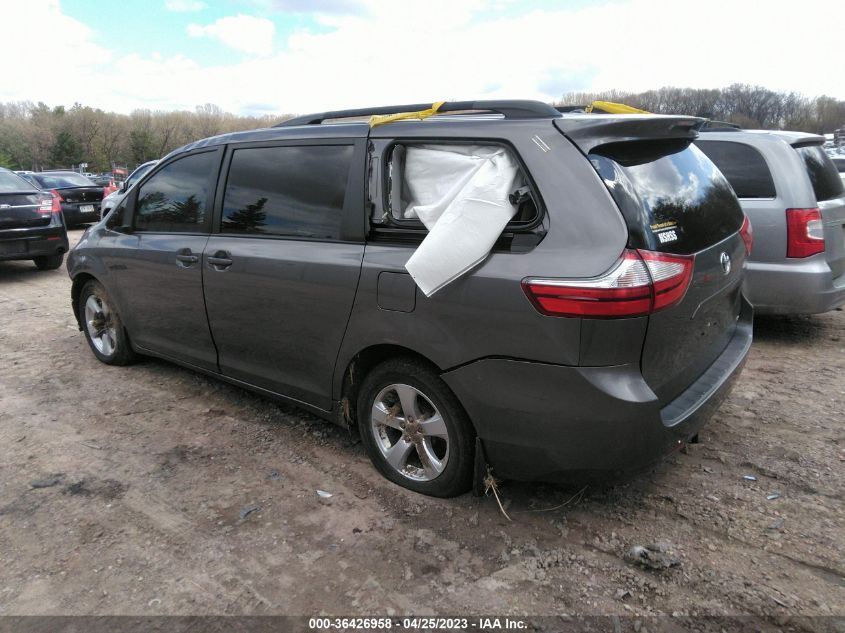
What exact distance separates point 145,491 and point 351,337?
4.35ft

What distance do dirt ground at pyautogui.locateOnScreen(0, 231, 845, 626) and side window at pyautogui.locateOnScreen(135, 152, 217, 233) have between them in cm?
125

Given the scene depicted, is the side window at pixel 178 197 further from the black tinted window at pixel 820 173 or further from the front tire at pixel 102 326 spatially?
the black tinted window at pixel 820 173

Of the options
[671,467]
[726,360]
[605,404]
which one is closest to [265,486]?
[605,404]

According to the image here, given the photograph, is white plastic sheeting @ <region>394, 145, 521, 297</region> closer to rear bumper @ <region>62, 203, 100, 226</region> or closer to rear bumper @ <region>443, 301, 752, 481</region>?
rear bumper @ <region>443, 301, 752, 481</region>

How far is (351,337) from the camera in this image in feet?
9.98

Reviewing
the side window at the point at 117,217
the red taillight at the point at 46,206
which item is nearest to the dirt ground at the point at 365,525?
the side window at the point at 117,217

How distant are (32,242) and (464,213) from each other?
28.4 feet

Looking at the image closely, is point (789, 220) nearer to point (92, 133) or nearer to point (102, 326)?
point (102, 326)

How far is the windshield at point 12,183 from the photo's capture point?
8992mm

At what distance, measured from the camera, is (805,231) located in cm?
479

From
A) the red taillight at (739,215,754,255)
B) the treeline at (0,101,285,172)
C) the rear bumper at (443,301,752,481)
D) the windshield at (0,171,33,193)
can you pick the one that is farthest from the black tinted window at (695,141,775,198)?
the treeline at (0,101,285,172)

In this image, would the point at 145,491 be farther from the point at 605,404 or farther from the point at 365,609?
the point at 605,404

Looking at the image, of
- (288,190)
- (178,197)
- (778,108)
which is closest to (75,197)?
(178,197)

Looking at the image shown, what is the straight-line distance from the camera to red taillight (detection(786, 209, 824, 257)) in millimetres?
4785
